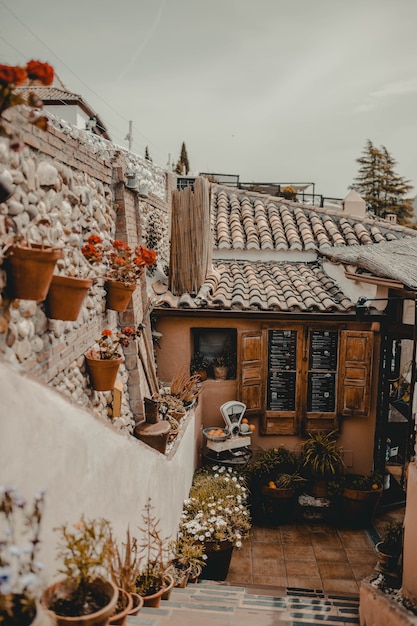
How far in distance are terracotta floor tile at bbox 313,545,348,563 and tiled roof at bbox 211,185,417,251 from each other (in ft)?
19.6

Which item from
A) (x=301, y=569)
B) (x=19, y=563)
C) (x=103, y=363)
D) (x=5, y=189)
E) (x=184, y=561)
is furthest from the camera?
(x=301, y=569)

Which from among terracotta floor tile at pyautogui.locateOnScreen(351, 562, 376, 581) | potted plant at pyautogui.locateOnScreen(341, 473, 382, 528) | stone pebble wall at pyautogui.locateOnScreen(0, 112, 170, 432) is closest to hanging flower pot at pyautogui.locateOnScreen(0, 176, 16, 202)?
stone pebble wall at pyautogui.locateOnScreen(0, 112, 170, 432)

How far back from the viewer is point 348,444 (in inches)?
352

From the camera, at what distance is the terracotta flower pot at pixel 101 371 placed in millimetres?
4434

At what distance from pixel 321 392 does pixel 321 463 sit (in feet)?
4.23

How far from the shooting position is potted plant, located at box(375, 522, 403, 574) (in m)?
5.68

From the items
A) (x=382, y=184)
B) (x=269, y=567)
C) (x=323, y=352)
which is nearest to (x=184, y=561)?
(x=269, y=567)

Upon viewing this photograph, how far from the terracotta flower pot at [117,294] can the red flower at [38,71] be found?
2.69 meters

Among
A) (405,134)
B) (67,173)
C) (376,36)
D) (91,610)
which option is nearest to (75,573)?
(91,610)

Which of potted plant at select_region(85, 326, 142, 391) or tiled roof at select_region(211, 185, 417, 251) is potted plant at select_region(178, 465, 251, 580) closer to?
potted plant at select_region(85, 326, 142, 391)

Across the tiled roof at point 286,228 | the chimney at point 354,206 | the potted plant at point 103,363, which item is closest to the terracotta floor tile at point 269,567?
the potted plant at point 103,363

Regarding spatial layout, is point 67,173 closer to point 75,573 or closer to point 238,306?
point 75,573

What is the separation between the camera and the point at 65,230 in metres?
3.97

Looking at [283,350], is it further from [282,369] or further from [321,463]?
[321,463]
